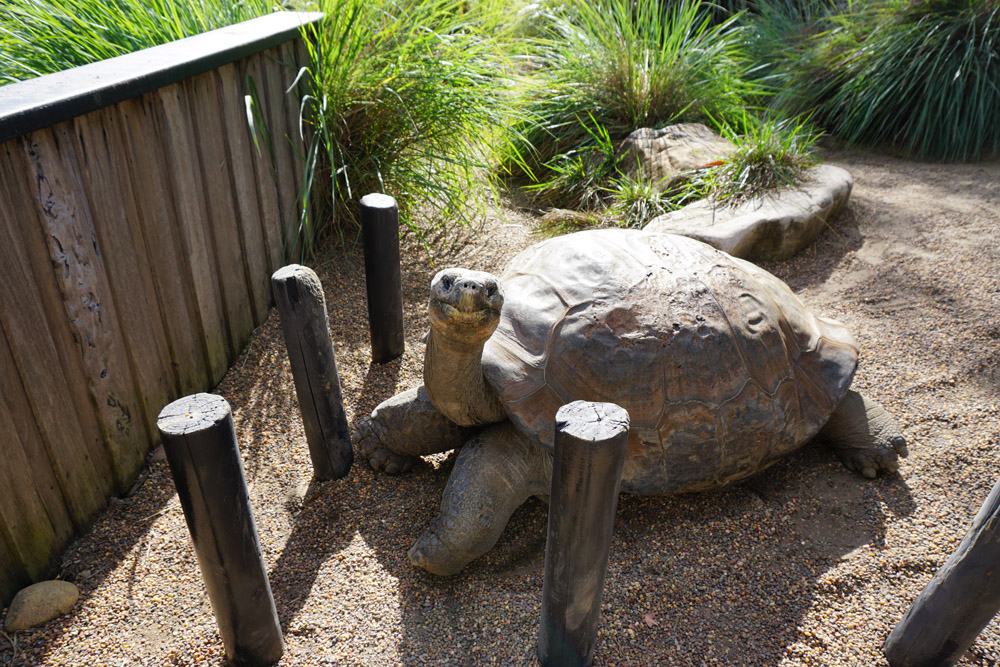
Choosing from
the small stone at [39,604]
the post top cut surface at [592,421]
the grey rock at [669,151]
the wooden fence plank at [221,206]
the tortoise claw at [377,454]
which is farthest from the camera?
the grey rock at [669,151]

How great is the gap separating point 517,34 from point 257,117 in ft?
15.6

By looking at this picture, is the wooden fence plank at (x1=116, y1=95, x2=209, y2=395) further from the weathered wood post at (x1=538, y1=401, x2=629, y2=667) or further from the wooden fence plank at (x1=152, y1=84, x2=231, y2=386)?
the weathered wood post at (x1=538, y1=401, x2=629, y2=667)

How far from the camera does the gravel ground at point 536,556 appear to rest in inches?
73.7

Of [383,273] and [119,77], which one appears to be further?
[383,273]

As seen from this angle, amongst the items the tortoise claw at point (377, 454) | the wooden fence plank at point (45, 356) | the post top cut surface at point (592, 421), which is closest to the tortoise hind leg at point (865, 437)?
the post top cut surface at point (592, 421)

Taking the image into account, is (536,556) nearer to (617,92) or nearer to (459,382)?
(459,382)

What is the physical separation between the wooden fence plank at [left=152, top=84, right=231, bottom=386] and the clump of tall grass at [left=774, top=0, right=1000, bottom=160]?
459 centimetres

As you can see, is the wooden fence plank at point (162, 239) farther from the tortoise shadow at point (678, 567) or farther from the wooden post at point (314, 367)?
the tortoise shadow at point (678, 567)

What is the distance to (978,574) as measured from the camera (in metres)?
1.62

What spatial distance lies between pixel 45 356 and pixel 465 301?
1.18 meters

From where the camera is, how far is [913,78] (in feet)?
16.4

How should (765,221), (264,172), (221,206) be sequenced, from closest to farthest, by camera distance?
1. (221,206)
2. (264,172)
3. (765,221)

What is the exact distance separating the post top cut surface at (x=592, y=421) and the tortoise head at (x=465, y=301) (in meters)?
0.38

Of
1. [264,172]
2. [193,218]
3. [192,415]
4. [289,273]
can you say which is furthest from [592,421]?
[264,172]
